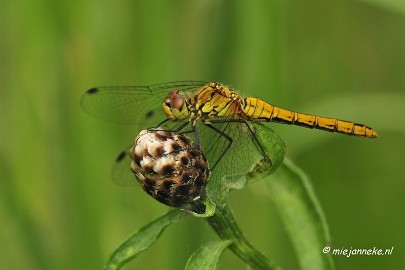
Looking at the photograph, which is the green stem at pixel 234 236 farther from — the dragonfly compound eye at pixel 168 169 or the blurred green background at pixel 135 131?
the blurred green background at pixel 135 131

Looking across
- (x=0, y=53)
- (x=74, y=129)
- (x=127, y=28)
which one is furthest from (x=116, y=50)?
(x=0, y=53)

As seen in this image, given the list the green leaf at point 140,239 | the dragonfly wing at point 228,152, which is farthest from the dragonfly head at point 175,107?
the green leaf at point 140,239

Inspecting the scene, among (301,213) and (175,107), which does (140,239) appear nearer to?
(301,213)

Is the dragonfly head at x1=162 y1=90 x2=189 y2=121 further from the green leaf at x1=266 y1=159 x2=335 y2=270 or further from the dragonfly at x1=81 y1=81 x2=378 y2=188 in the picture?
the green leaf at x1=266 y1=159 x2=335 y2=270

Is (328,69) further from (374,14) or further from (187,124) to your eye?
(187,124)

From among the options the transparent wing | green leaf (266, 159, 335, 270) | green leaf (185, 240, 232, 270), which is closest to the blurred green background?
the transparent wing

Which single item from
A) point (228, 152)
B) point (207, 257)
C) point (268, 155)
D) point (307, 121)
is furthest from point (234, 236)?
point (307, 121)
